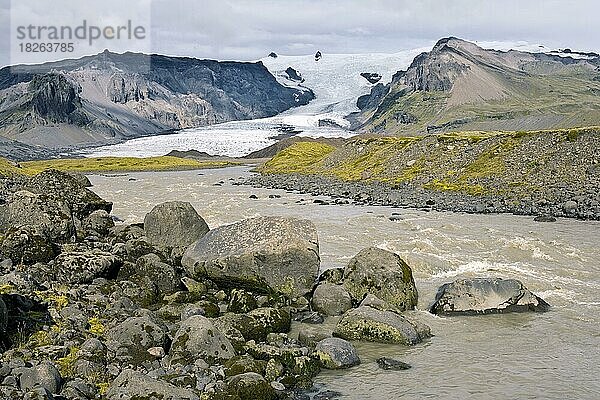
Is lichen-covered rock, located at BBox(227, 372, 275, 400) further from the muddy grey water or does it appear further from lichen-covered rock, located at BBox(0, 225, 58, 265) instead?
lichen-covered rock, located at BBox(0, 225, 58, 265)

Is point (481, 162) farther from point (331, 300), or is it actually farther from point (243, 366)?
point (243, 366)

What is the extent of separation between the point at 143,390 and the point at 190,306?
7.52 meters

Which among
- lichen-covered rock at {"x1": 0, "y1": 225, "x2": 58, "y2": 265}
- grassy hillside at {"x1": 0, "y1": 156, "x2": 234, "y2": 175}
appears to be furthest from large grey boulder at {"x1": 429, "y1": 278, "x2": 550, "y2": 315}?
grassy hillside at {"x1": 0, "y1": 156, "x2": 234, "y2": 175}

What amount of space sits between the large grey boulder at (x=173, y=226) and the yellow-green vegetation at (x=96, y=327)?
9.31 meters

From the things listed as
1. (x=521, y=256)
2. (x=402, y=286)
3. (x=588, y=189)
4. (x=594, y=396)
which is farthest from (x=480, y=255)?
(x=588, y=189)

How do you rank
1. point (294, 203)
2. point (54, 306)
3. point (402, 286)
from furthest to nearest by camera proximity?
point (294, 203) → point (402, 286) → point (54, 306)

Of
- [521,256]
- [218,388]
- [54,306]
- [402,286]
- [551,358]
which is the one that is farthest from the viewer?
[521,256]

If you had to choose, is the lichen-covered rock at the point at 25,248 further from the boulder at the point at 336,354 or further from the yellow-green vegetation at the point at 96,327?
→ the boulder at the point at 336,354

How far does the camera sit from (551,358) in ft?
56.7

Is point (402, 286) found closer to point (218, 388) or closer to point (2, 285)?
point (218, 388)

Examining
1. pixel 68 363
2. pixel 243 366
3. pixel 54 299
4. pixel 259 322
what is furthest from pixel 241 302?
pixel 68 363

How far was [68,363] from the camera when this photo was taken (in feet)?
50.4

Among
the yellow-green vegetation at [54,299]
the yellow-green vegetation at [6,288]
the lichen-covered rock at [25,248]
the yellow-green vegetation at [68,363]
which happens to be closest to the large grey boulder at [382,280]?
the yellow-green vegetation at [54,299]

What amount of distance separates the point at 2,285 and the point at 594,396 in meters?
18.0
